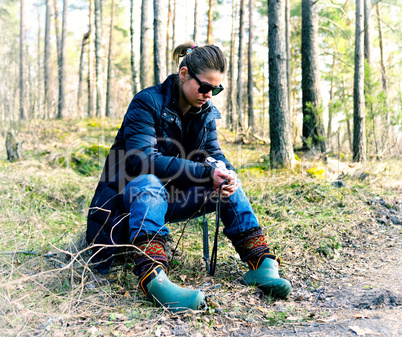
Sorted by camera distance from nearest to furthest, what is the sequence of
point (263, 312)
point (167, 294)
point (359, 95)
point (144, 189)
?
1. point (167, 294)
2. point (263, 312)
3. point (144, 189)
4. point (359, 95)

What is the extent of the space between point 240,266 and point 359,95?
18.6 ft

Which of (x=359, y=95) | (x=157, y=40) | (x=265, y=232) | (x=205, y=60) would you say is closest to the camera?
(x=205, y=60)

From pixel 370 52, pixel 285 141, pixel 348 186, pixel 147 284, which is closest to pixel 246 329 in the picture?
pixel 147 284

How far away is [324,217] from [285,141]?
6.30 ft

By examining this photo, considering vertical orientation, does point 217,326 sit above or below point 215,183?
below

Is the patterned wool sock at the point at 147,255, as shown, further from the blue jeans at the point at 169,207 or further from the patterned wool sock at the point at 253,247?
the patterned wool sock at the point at 253,247

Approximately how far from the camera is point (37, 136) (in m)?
8.73

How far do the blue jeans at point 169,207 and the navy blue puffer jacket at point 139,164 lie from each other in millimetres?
88

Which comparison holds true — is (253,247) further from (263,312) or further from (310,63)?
(310,63)

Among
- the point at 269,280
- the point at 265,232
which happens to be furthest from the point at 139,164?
the point at 265,232

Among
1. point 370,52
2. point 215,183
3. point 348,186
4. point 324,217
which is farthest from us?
point 370,52

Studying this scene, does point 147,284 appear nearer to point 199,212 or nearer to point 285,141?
point 199,212

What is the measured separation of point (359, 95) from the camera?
669 cm

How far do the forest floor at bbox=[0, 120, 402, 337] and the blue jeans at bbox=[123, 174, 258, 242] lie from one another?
388 millimetres
